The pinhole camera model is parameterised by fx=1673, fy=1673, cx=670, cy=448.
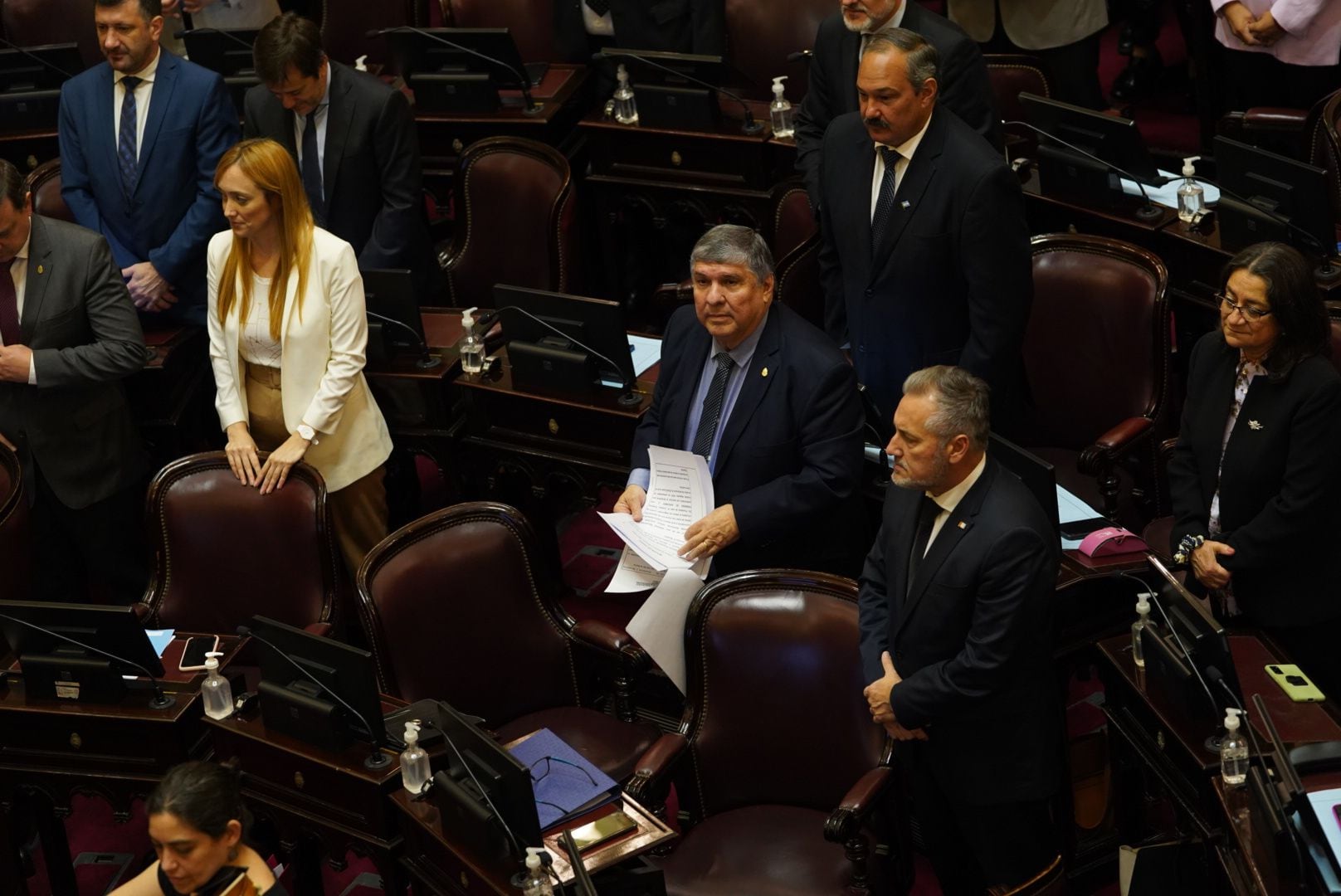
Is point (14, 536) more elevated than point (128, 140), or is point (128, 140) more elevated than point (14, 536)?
point (128, 140)

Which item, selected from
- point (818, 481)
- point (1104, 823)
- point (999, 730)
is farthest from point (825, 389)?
point (1104, 823)

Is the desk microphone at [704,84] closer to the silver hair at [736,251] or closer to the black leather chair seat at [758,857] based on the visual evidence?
the silver hair at [736,251]

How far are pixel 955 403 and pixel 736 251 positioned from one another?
2.75ft

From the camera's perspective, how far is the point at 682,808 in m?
3.81

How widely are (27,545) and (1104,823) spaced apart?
2.93m

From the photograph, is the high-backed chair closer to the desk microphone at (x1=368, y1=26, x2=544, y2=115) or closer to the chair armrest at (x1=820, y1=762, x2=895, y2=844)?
the chair armrest at (x1=820, y1=762, x2=895, y2=844)

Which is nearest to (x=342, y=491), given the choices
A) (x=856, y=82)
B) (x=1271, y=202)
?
(x=856, y=82)

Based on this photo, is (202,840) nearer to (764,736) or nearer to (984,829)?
(764,736)

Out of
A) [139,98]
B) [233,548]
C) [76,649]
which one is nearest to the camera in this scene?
[76,649]

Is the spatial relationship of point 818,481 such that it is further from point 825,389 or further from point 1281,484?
point 1281,484

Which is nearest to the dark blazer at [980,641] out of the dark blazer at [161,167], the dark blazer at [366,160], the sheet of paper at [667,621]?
the sheet of paper at [667,621]

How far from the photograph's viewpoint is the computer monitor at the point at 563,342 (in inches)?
181

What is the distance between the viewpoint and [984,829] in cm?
352

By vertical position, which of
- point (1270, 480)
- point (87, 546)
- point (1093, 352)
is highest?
point (1270, 480)
